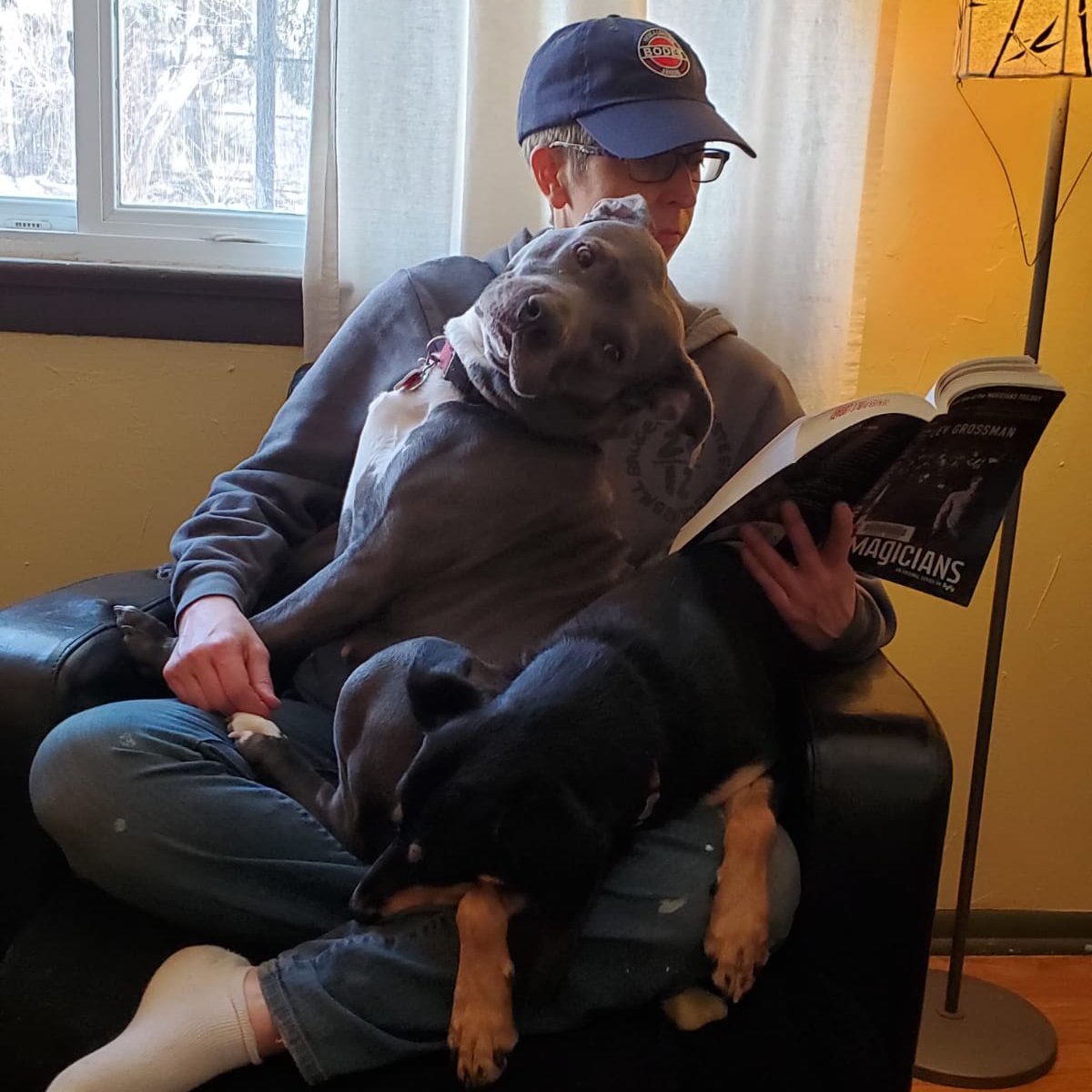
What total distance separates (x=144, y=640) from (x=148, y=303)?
0.67m

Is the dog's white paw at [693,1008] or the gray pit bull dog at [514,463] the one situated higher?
the gray pit bull dog at [514,463]

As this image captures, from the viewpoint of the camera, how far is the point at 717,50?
5.26 ft

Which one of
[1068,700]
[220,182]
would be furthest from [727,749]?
[220,182]

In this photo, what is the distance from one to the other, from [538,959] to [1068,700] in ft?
4.19

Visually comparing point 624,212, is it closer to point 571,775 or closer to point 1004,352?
point 571,775

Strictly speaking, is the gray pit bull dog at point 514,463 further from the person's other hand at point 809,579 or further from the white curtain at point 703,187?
the white curtain at point 703,187

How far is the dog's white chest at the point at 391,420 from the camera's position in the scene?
4.01 ft

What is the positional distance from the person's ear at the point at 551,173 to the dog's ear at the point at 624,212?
23cm

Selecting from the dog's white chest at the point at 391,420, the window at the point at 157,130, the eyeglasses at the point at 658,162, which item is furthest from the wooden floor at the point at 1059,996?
the window at the point at 157,130

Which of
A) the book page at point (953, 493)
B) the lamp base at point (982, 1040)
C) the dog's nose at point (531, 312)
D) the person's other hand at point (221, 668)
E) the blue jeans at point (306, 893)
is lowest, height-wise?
the lamp base at point (982, 1040)

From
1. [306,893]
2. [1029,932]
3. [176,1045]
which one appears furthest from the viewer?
[1029,932]

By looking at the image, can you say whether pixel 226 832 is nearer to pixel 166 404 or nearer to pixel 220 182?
pixel 166 404

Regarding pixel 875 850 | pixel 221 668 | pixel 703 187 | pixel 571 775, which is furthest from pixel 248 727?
pixel 703 187

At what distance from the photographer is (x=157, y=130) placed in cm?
179
